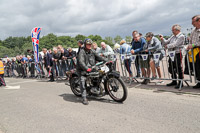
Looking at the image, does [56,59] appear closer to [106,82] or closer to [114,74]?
[106,82]

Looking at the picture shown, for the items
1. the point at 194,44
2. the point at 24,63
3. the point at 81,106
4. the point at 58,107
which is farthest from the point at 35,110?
the point at 24,63

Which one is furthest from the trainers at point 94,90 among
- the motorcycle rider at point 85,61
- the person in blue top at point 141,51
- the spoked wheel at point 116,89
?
the person in blue top at point 141,51

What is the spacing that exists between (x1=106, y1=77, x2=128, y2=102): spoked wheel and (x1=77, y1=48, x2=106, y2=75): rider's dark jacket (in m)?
0.80

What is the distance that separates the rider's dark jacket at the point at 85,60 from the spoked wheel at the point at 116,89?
0.80 meters

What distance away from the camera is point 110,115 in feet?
12.2

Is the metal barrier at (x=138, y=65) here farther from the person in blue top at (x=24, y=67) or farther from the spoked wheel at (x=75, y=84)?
the spoked wheel at (x=75, y=84)

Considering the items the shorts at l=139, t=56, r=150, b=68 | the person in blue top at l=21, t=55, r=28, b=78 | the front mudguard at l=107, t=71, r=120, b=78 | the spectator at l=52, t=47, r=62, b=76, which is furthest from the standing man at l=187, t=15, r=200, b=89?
the person in blue top at l=21, t=55, r=28, b=78

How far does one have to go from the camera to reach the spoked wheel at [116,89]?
433 centimetres

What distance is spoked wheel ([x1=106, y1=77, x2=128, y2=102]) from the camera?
433 centimetres

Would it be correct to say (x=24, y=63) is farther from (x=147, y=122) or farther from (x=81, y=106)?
(x=147, y=122)

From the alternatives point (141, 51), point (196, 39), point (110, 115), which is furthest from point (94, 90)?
point (196, 39)

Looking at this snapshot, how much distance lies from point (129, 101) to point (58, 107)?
83.0 inches

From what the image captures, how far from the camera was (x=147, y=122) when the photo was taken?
319 cm

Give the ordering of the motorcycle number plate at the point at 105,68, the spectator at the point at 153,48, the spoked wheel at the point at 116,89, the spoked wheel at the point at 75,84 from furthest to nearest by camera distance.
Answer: the spectator at the point at 153,48 < the spoked wheel at the point at 75,84 < the motorcycle number plate at the point at 105,68 < the spoked wheel at the point at 116,89
